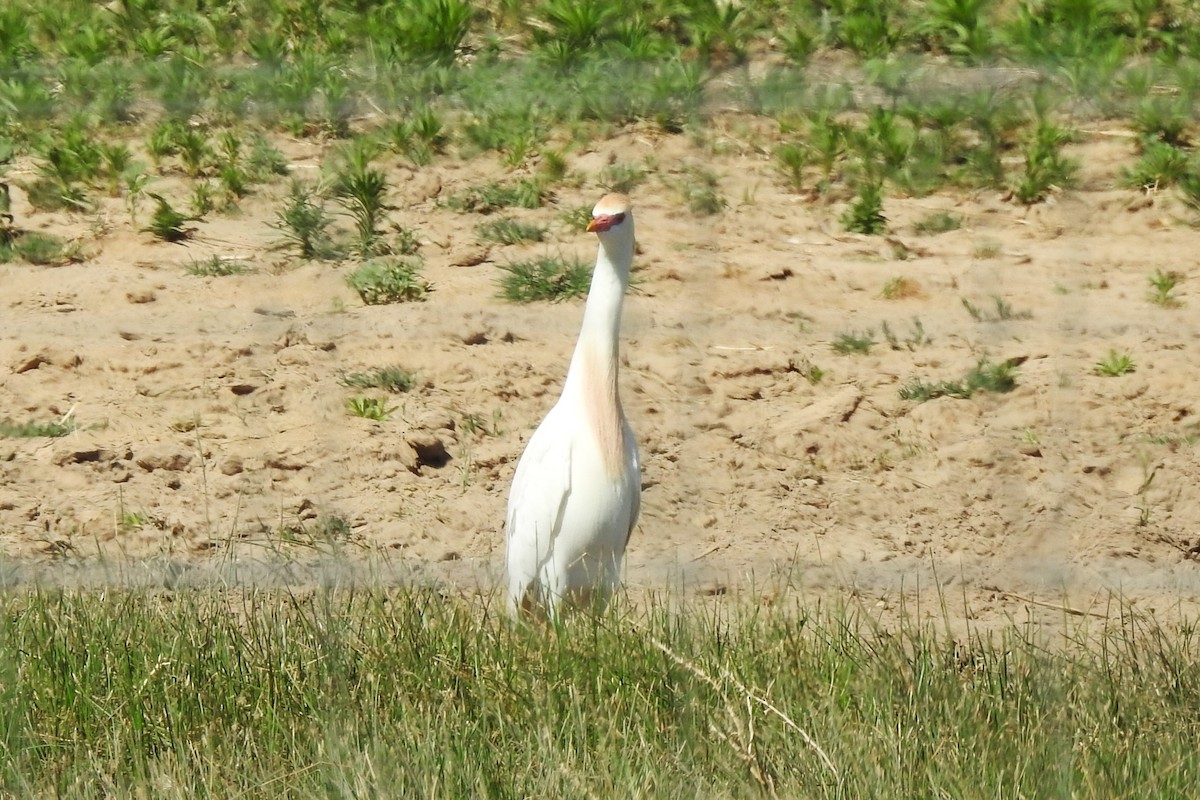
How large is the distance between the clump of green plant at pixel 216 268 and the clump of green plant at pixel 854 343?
1.93 meters

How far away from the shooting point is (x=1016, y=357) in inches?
223

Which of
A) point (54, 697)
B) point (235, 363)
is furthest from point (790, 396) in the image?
point (54, 697)

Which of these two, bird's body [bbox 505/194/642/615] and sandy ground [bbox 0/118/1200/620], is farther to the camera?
sandy ground [bbox 0/118/1200/620]

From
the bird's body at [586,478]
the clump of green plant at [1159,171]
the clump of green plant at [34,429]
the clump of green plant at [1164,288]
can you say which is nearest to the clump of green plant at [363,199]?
the clump of green plant at [34,429]

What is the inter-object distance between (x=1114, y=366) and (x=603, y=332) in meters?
1.82

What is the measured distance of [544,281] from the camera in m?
5.99

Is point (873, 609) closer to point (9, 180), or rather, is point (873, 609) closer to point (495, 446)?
point (495, 446)

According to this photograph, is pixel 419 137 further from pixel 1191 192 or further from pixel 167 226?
pixel 1191 192

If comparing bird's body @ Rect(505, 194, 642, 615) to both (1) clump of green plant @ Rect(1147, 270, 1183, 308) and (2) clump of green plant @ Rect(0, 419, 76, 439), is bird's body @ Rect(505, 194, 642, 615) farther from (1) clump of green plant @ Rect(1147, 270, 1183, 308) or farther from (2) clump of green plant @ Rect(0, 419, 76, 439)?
(1) clump of green plant @ Rect(1147, 270, 1183, 308)

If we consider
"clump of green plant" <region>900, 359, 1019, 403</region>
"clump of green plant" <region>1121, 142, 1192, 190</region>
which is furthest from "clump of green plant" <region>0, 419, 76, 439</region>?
"clump of green plant" <region>1121, 142, 1192, 190</region>

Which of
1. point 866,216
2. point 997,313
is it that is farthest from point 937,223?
point 997,313

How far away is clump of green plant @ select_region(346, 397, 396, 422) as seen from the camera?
5484 millimetres

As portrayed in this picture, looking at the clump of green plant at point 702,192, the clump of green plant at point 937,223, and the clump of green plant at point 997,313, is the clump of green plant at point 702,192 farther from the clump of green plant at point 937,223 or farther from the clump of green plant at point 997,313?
the clump of green plant at point 997,313

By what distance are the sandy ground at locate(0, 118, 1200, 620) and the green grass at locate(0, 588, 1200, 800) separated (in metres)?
0.49
